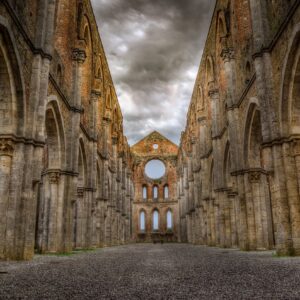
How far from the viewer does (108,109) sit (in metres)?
31.1

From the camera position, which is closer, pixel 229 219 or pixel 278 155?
pixel 278 155

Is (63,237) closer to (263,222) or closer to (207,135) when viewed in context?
(263,222)

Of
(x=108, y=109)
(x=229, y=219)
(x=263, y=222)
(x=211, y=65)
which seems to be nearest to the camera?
(x=263, y=222)

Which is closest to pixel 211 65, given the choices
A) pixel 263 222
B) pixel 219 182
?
pixel 219 182

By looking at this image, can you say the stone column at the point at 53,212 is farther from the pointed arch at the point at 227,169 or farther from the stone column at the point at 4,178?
the pointed arch at the point at 227,169

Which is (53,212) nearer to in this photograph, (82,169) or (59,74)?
(82,169)

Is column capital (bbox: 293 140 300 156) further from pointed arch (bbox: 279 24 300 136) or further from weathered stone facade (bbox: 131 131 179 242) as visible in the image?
weathered stone facade (bbox: 131 131 179 242)

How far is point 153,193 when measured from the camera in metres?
53.1

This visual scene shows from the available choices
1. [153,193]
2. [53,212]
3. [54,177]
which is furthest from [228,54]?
[153,193]

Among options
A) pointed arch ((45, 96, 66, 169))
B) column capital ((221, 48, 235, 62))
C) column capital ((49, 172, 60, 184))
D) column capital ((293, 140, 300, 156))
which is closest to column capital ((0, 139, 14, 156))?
pointed arch ((45, 96, 66, 169))

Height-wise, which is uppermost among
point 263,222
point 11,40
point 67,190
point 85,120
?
point 85,120

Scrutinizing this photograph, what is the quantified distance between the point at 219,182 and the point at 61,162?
10.2 metres

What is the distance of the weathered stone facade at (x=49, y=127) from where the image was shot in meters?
10.8

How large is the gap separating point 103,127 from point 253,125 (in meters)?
15.4
